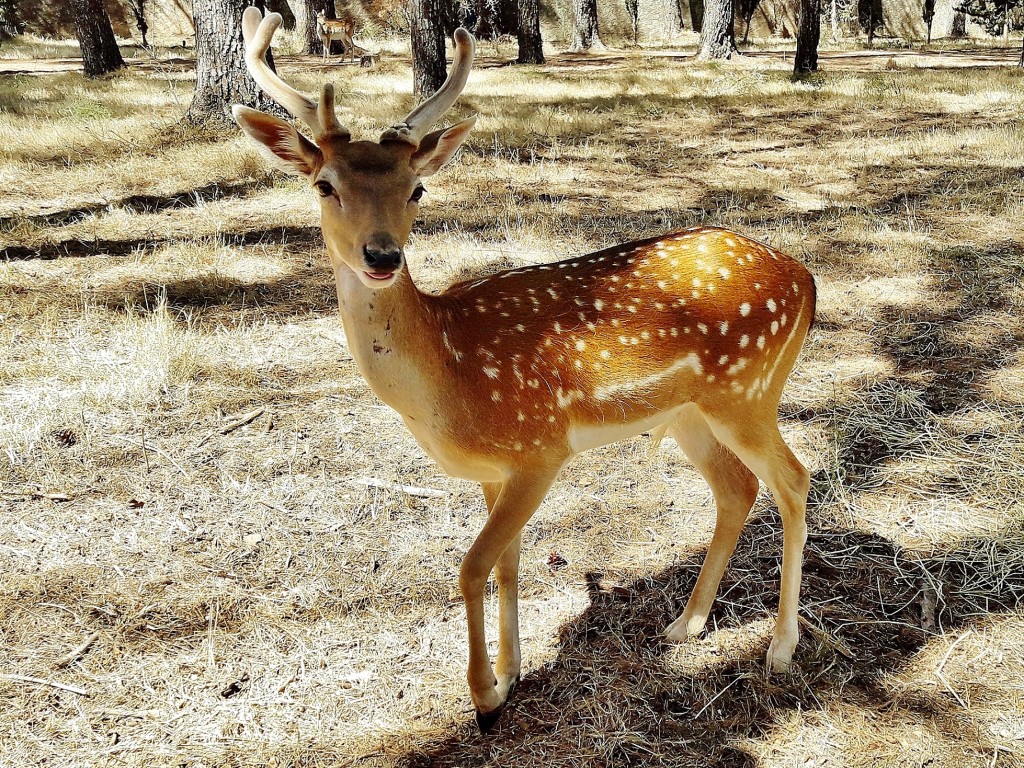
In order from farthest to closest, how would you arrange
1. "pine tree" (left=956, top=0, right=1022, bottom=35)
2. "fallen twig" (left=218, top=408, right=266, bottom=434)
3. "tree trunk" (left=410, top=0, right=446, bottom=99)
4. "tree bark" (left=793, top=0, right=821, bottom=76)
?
1. "pine tree" (left=956, top=0, right=1022, bottom=35)
2. "tree bark" (left=793, top=0, right=821, bottom=76)
3. "tree trunk" (left=410, top=0, right=446, bottom=99)
4. "fallen twig" (left=218, top=408, right=266, bottom=434)

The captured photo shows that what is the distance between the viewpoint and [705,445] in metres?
3.31

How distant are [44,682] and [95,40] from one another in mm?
14316

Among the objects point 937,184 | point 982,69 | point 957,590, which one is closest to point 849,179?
point 937,184

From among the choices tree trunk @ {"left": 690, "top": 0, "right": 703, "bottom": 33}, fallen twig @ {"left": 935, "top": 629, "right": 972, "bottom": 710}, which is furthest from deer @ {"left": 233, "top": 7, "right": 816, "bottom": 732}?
tree trunk @ {"left": 690, "top": 0, "right": 703, "bottom": 33}

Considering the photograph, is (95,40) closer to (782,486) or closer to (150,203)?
(150,203)

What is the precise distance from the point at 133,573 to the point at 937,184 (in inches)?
281

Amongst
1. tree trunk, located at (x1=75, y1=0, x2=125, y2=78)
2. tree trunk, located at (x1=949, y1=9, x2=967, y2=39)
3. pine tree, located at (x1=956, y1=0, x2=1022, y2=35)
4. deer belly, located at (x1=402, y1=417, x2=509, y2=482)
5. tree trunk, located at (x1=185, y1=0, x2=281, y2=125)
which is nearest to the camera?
deer belly, located at (x1=402, y1=417, x2=509, y2=482)

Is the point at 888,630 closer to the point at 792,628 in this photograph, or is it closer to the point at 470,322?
the point at 792,628

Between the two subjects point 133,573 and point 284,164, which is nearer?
point 284,164

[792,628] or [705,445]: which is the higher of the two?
[705,445]

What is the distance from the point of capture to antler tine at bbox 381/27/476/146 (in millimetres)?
2670

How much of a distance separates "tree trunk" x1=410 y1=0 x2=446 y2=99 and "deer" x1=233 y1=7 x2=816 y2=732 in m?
7.86

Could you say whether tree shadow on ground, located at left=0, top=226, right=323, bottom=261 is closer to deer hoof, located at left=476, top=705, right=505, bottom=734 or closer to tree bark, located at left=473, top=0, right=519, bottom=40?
deer hoof, located at left=476, top=705, right=505, bottom=734

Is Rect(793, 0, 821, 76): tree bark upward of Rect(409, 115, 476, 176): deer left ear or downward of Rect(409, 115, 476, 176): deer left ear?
upward
